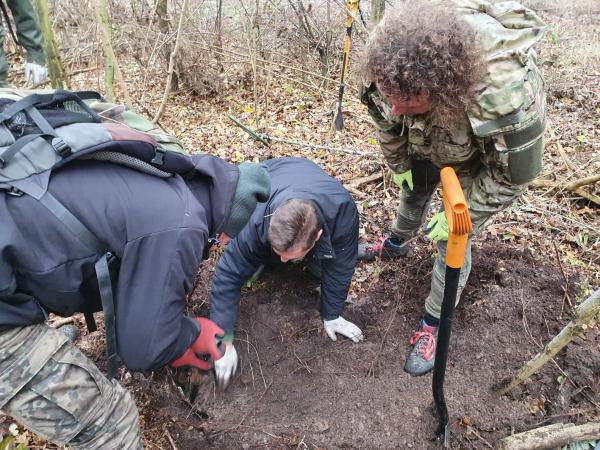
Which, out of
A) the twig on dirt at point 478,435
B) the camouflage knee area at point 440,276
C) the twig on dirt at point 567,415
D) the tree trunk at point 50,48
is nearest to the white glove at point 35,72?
the tree trunk at point 50,48

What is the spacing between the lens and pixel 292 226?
2029 mm

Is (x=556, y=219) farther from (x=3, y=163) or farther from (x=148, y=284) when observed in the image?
(x=3, y=163)

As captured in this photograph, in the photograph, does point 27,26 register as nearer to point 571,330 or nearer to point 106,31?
point 106,31

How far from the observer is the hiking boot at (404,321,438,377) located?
2.56 metres

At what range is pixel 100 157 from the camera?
52.3 inches

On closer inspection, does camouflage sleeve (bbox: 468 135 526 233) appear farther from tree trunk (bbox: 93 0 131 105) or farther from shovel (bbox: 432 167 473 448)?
tree trunk (bbox: 93 0 131 105)

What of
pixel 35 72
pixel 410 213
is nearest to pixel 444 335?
pixel 410 213

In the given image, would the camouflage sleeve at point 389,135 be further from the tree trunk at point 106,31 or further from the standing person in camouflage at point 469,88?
the tree trunk at point 106,31

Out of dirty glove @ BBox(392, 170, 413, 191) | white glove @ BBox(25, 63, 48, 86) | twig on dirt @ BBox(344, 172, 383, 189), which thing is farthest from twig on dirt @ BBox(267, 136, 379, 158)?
white glove @ BBox(25, 63, 48, 86)

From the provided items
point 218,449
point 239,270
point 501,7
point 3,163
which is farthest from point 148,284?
point 501,7

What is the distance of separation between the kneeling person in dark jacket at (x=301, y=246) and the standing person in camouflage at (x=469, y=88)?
1.66ft

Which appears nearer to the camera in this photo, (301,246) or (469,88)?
(469,88)

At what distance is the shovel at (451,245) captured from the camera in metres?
1.32

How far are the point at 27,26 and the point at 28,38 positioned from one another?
0.10 m
